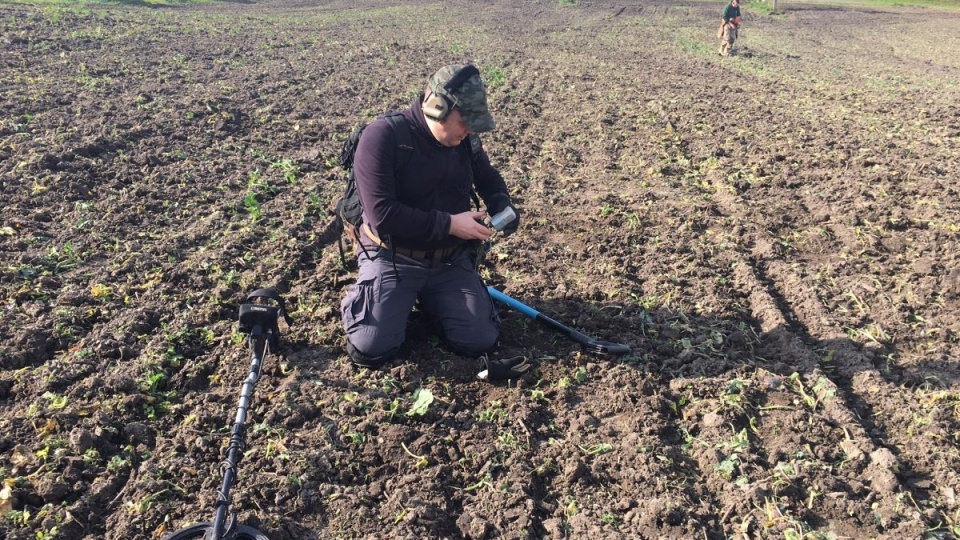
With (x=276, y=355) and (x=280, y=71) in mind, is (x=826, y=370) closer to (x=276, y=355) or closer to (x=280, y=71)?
(x=276, y=355)

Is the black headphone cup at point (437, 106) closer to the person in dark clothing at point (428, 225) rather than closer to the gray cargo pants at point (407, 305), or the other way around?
the person in dark clothing at point (428, 225)

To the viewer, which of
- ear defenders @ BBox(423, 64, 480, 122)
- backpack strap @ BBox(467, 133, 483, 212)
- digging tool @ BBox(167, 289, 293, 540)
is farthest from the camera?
backpack strap @ BBox(467, 133, 483, 212)

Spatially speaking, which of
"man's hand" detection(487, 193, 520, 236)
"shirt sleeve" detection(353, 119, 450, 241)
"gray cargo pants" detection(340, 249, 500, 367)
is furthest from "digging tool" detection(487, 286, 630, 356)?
"shirt sleeve" detection(353, 119, 450, 241)

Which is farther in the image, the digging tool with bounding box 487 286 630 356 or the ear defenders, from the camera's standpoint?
the digging tool with bounding box 487 286 630 356

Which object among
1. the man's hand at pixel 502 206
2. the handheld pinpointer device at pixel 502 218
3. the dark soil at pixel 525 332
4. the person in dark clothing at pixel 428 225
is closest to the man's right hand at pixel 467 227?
the person in dark clothing at pixel 428 225

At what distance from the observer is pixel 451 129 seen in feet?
13.7

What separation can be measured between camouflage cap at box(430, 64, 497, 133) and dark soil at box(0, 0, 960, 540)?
1.54 m

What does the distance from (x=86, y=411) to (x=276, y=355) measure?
1.10 m

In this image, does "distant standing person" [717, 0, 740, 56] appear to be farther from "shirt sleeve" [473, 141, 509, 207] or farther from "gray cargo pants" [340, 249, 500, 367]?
"gray cargo pants" [340, 249, 500, 367]

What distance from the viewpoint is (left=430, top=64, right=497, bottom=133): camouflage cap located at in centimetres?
400

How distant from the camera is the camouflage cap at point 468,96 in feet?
13.1

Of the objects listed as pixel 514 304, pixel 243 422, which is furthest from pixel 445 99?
pixel 243 422

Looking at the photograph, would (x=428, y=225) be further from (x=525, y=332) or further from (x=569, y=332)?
(x=569, y=332)

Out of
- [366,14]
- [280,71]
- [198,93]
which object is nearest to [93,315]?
[198,93]
